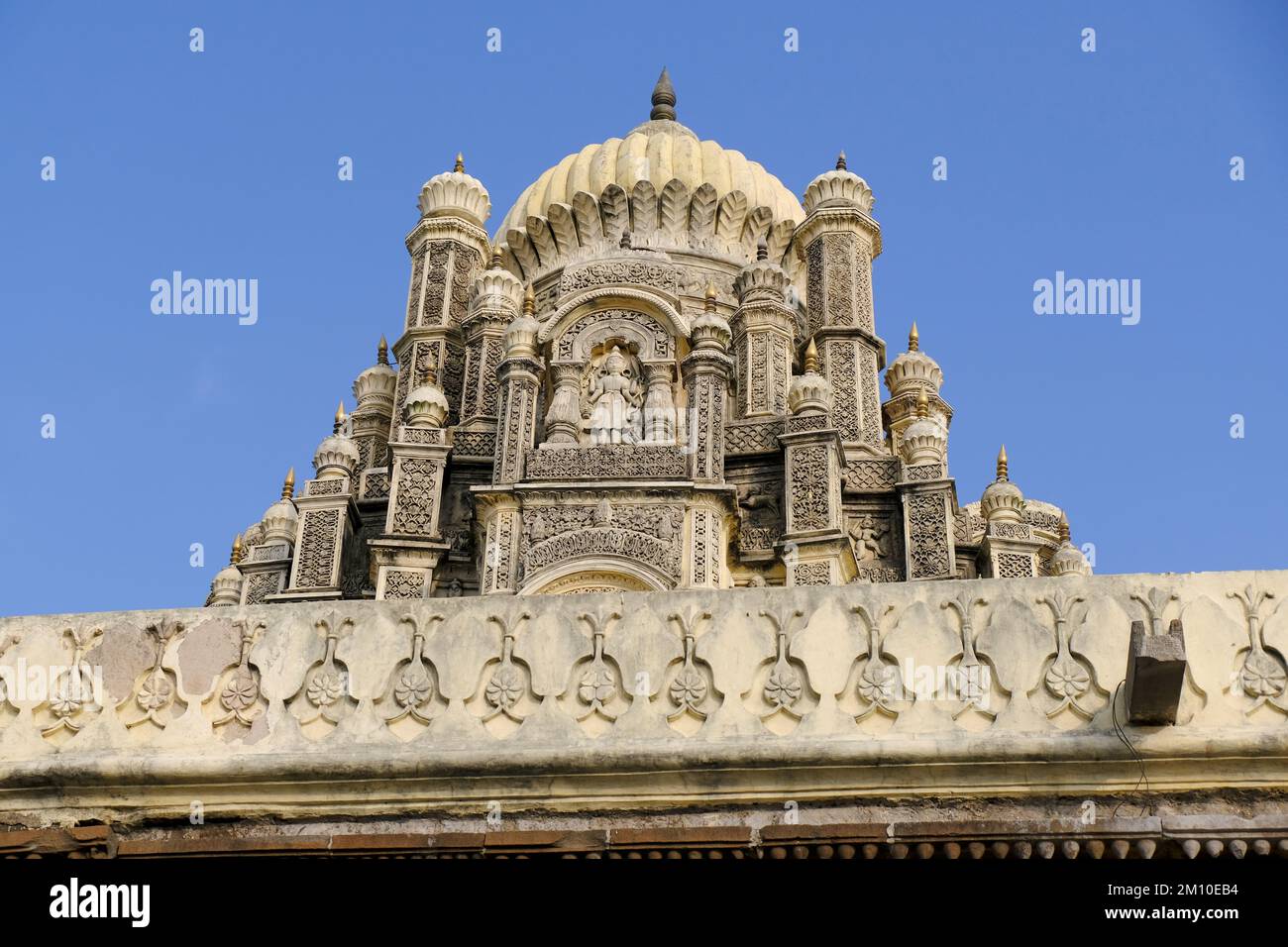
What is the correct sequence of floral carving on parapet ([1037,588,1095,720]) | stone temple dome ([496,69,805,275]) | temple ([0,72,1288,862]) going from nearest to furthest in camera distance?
temple ([0,72,1288,862]) → floral carving on parapet ([1037,588,1095,720]) → stone temple dome ([496,69,805,275])

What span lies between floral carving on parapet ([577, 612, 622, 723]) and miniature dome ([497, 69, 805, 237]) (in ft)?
70.8

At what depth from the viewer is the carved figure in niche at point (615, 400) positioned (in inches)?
926

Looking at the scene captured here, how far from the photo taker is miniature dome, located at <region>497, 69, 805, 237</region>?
2933cm

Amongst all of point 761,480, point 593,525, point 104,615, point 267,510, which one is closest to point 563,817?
point 104,615

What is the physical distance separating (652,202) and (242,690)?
21582 mm

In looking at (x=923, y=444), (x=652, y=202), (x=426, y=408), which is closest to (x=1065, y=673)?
(x=923, y=444)

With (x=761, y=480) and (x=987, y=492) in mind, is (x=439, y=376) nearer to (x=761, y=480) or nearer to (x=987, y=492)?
(x=761, y=480)

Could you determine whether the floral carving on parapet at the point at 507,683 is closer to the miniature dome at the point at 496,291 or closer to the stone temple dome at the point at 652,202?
the miniature dome at the point at 496,291

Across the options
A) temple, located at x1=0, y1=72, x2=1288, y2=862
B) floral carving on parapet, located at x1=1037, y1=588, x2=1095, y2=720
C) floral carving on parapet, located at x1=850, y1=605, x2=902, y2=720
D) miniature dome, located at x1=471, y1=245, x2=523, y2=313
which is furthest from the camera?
miniature dome, located at x1=471, y1=245, x2=523, y2=313

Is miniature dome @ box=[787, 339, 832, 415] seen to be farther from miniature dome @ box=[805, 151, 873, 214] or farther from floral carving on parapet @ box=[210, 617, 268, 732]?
floral carving on parapet @ box=[210, 617, 268, 732]

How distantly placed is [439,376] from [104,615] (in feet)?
61.3

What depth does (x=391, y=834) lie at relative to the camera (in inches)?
282

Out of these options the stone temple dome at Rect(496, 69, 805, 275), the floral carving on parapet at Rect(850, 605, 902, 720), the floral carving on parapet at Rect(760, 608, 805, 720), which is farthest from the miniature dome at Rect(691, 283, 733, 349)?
the floral carving on parapet at Rect(850, 605, 902, 720)

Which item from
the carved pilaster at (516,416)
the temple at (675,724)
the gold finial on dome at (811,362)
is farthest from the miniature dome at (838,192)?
the temple at (675,724)
